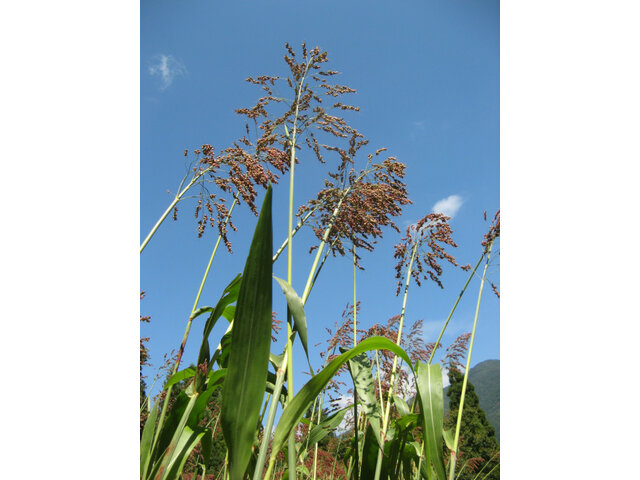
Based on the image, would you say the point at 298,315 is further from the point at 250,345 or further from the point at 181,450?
the point at 181,450

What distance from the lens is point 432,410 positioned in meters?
0.94

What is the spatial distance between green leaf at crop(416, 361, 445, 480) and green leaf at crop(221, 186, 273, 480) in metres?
0.45

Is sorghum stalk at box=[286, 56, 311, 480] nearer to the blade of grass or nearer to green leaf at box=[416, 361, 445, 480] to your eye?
the blade of grass

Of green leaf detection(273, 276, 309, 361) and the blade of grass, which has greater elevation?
green leaf detection(273, 276, 309, 361)

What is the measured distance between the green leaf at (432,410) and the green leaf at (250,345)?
45 centimetres

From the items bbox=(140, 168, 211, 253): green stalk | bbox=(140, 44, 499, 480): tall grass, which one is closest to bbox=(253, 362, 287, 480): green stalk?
bbox=(140, 44, 499, 480): tall grass

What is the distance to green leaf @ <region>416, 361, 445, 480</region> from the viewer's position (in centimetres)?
85

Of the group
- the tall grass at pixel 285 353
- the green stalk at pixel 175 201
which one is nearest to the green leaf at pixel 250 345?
the tall grass at pixel 285 353

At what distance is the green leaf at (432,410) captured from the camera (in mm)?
854

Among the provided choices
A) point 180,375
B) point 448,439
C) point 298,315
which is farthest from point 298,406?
point 448,439

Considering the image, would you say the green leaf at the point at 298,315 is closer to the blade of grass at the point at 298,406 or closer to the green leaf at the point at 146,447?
the blade of grass at the point at 298,406

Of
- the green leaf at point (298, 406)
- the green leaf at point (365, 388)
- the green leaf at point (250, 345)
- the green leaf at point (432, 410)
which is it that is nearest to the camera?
the green leaf at point (250, 345)
